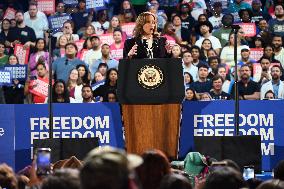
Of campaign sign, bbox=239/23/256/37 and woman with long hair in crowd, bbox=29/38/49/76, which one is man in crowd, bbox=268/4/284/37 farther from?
woman with long hair in crowd, bbox=29/38/49/76

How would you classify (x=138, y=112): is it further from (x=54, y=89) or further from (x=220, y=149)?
(x=54, y=89)

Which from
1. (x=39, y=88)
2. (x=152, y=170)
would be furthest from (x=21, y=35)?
(x=152, y=170)

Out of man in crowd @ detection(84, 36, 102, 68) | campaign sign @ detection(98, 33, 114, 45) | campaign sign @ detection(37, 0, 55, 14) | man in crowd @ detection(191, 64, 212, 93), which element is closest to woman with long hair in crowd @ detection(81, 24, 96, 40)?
campaign sign @ detection(98, 33, 114, 45)

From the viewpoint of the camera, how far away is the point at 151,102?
10.1 m

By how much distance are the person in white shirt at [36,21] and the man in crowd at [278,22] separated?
13.7 feet

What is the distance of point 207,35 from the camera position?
17.2 m

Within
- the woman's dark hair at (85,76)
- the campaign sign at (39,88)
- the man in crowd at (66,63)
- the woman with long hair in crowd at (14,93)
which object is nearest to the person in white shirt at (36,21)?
the man in crowd at (66,63)

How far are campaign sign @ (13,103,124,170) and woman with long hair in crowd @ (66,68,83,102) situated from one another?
2.62 metres

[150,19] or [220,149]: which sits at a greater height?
[150,19]

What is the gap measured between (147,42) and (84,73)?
5.16 m

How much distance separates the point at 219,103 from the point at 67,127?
1887 mm

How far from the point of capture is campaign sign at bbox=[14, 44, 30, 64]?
16.8 metres

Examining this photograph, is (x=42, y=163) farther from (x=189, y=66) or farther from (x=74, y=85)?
(x=189, y=66)

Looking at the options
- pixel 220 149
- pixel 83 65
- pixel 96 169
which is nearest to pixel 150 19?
pixel 220 149
